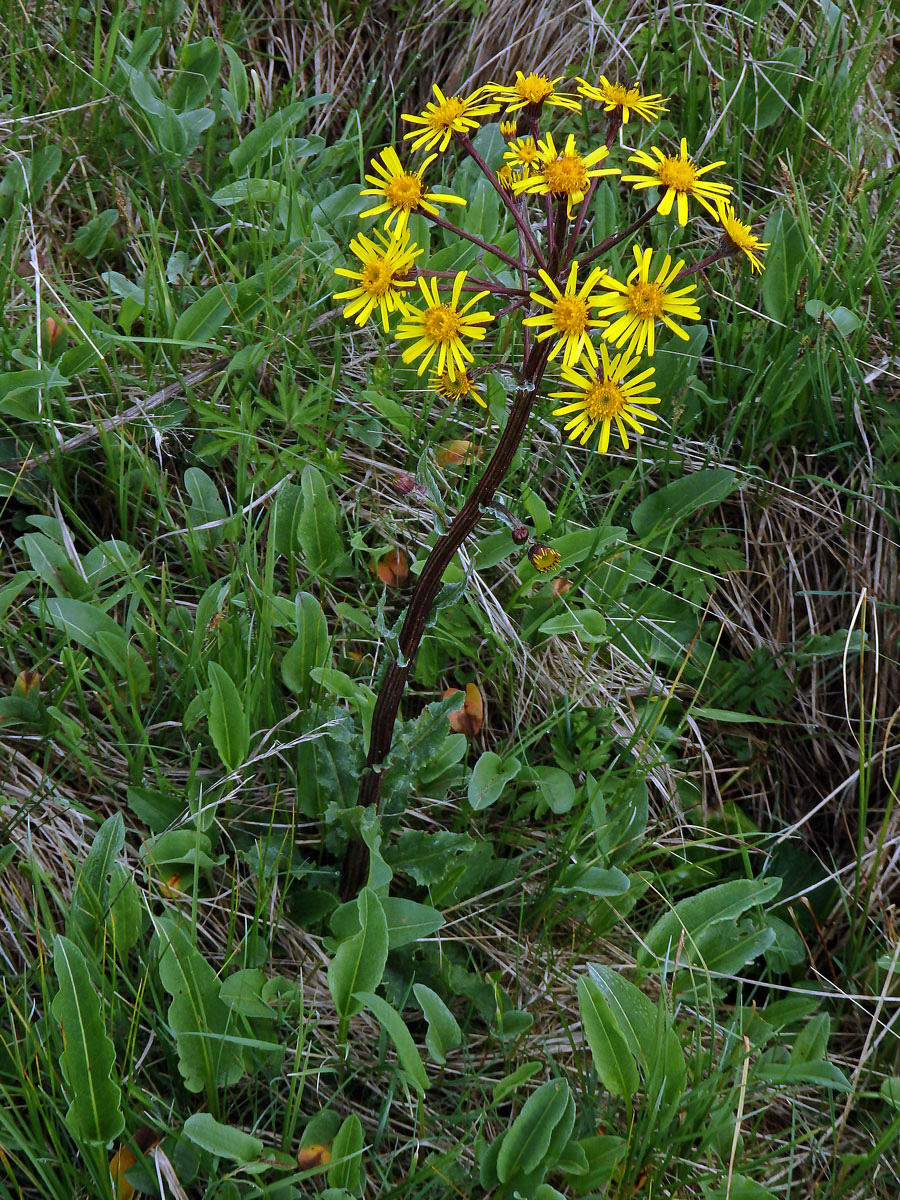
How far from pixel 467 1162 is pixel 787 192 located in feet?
8.05

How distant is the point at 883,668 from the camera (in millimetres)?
2271

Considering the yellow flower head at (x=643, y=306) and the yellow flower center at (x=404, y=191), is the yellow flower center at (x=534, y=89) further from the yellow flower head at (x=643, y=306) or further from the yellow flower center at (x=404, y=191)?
the yellow flower head at (x=643, y=306)

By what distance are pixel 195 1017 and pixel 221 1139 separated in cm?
17

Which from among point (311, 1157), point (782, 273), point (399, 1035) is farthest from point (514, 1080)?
point (782, 273)

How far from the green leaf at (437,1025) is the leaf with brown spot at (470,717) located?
1.80 ft

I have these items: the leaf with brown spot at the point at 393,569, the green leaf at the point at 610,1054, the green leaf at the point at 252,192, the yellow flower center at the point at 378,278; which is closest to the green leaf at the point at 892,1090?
the green leaf at the point at 610,1054

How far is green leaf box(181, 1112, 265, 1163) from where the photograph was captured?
4.48 ft

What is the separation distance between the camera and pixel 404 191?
55.9 inches

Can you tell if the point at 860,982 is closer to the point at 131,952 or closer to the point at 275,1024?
the point at 275,1024

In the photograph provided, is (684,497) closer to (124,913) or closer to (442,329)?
(442,329)

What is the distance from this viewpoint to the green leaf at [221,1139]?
1365mm

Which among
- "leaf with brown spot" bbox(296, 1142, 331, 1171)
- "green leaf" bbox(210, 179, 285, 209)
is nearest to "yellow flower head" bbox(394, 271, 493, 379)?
"leaf with brown spot" bbox(296, 1142, 331, 1171)

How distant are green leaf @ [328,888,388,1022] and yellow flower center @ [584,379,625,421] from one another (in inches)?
30.3

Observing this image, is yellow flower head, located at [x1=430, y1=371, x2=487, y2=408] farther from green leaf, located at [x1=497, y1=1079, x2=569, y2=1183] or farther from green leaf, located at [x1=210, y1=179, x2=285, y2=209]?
green leaf, located at [x1=210, y1=179, x2=285, y2=209]
